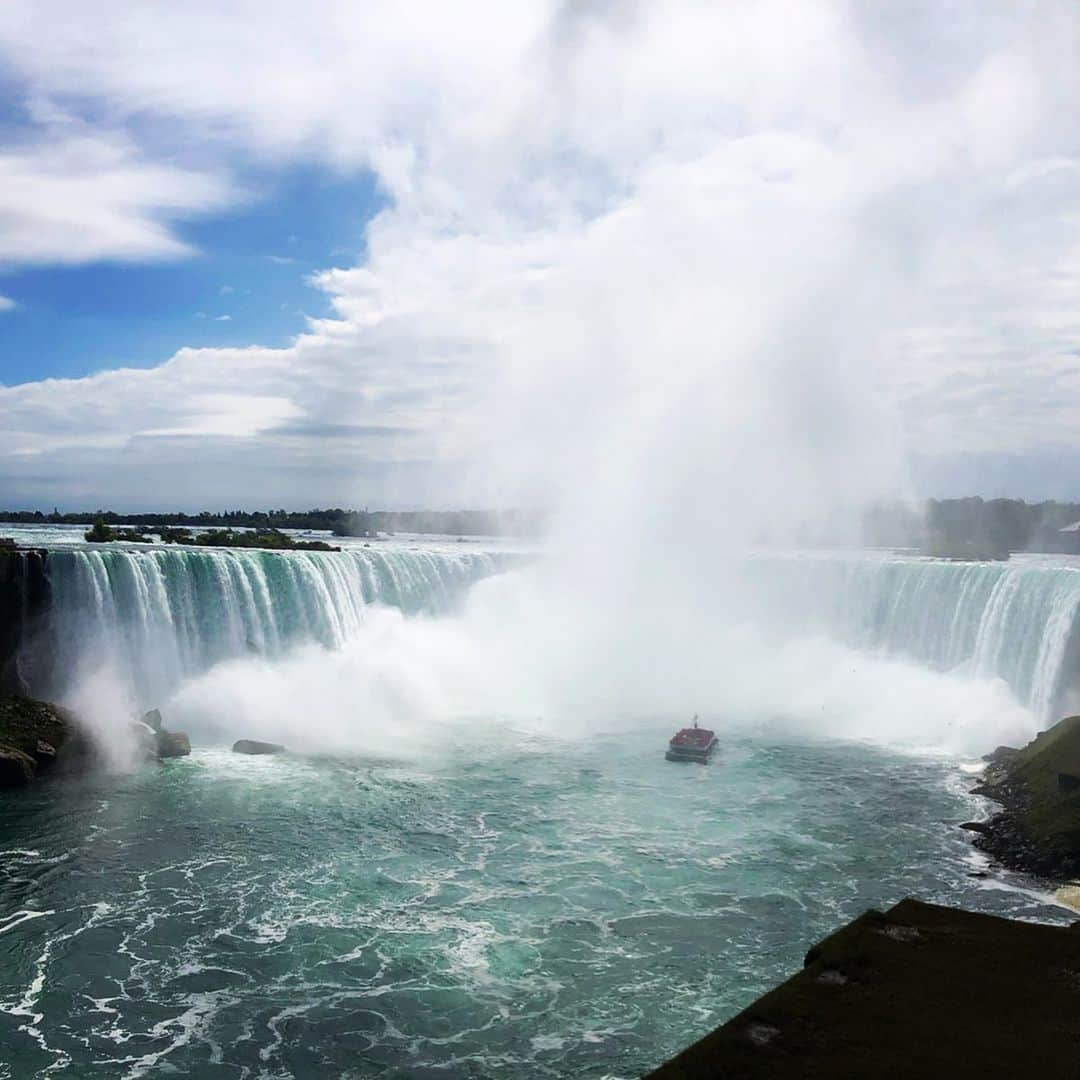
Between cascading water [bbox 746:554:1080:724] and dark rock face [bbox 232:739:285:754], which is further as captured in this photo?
cascading water [bbox 746:554:1080:724]

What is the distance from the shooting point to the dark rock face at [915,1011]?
528cm

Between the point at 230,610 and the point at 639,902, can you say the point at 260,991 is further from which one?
the point at 230,610

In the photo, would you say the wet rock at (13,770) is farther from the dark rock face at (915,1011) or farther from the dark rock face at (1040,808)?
the dark rock face at (915,1011)

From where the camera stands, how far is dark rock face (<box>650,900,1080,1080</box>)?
5277 millimetres

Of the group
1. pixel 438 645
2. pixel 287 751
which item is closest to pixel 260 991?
pixel 287 751

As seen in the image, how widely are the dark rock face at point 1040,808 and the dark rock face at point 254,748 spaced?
1788cm

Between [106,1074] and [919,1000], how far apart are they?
1023 cm

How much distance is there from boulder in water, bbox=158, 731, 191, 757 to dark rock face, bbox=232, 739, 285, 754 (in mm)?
1349

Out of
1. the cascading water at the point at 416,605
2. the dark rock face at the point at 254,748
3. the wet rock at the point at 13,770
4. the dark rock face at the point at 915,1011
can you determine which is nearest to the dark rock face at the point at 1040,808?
the cascading water at the point at 416,605

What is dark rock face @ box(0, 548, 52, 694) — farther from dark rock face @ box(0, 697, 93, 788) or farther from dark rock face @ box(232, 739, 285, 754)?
dark rock face @ box(232, 739, 285, 754)

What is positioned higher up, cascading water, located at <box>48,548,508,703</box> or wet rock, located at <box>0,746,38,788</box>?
cascading water, located at <box>48,548,508,703</box>

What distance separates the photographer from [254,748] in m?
26.9

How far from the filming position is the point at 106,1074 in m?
11.7

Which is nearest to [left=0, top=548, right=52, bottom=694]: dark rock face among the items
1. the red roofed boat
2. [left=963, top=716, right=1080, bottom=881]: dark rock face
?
the red roofed boat
